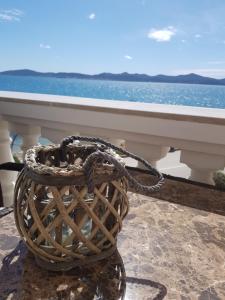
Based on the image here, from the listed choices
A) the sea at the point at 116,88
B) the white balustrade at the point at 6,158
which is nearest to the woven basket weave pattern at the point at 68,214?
the white balustrade at the point at 6,158

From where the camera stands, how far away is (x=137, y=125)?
4.41 feet

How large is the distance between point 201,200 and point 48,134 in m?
0.99

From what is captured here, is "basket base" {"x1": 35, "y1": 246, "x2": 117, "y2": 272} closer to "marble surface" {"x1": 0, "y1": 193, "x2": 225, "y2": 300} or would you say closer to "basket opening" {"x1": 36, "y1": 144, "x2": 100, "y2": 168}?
"marble surface" {"x1": 0, "y1": 193, "x2": 225, "y2": 300}

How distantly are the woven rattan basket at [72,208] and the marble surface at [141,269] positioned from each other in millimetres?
33

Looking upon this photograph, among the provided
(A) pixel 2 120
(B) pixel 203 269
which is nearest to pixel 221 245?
(B) pixel 203 269

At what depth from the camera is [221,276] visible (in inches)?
23.2

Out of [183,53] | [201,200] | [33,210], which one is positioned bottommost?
[201,200]

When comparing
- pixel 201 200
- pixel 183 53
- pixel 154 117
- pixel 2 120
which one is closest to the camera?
pixel 201 200

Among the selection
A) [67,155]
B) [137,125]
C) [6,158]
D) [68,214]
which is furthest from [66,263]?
[6,158]

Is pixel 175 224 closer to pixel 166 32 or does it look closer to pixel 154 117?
pixel 154 117

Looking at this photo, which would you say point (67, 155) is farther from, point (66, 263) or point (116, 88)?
point (116, 88)

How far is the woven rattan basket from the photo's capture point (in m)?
0.52

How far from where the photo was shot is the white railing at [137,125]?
123 centimetres

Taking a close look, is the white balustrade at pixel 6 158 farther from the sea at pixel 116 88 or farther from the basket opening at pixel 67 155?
the sea at pixel 116 88
